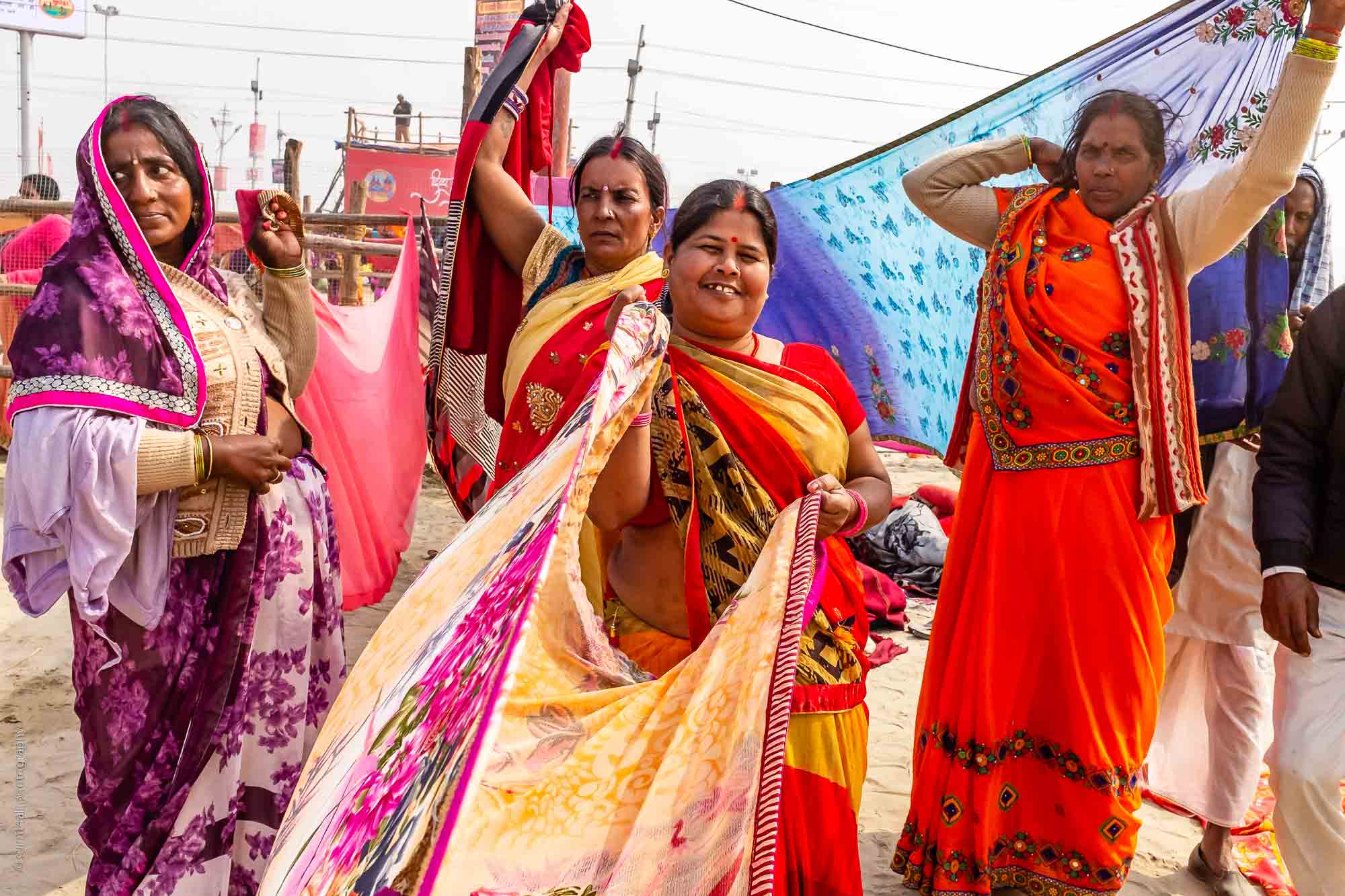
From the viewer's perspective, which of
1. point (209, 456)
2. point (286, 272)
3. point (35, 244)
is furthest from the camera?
point (35, 244)

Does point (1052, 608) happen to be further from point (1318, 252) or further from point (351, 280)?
point (351, 280)

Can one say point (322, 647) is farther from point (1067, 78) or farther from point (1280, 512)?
point (1067, 78)

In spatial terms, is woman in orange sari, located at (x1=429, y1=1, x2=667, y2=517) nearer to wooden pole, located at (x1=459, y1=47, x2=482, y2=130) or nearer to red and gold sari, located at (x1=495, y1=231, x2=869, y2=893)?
red and gold sari, located at (x1=495, y1=231, x2=869, y2=893)

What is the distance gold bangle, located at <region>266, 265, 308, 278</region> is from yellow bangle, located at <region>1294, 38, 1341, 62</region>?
2773mm

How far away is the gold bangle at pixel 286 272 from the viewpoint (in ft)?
10.1

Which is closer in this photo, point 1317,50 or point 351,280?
point 1317,50

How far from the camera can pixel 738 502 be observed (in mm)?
2004

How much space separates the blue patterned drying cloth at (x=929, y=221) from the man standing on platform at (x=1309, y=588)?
56 centimetres

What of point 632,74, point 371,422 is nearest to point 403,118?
point 632,74

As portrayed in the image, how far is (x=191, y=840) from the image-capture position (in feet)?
8.57

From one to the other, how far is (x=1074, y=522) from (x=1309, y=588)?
57cm

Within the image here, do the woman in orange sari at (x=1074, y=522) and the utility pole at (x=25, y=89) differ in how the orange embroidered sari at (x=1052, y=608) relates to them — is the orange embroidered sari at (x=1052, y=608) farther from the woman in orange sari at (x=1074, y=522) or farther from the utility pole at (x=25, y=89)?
the utility pole at (x=25, y=89)

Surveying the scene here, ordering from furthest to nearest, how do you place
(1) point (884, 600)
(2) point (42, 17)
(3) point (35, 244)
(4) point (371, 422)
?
(2) point (42, 17) → (3) point (35, 244) → (1) point (884, 600) → (4) point (371, 422)

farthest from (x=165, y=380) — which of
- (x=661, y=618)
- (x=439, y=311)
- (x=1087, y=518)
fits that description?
(x=1087, y=518)
